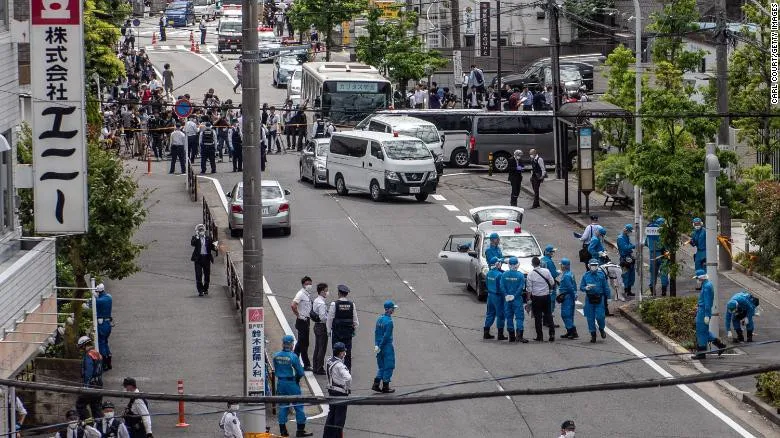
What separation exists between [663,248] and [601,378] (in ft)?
20.3

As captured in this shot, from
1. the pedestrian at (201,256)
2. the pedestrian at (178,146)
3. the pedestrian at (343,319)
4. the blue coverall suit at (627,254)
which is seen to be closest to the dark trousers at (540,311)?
the pedestrian at (343,319)

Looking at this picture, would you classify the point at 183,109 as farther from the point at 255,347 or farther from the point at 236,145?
the point at 255,347

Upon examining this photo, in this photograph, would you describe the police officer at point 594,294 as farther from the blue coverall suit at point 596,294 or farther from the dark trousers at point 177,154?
the dark trousers at point 177,154

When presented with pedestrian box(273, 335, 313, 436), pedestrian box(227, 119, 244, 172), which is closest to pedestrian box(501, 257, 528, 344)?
pedestrian box(273, 335, 313, 436)

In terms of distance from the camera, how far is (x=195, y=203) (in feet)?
146

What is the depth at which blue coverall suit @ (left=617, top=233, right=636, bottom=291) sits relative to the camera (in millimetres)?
32812

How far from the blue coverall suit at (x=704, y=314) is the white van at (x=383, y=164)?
55.9 feet

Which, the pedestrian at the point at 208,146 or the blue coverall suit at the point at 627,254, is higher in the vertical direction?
the pedestrian at the point at 208,146

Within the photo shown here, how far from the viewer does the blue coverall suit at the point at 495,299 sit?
2857 centimetres

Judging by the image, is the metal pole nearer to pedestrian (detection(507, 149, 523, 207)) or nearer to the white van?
pedestrian (detection(507, 149, 523, 207))

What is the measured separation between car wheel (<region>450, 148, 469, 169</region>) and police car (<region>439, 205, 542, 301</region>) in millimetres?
15974

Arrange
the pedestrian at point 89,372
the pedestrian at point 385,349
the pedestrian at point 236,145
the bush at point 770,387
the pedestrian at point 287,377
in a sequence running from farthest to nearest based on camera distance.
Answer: the pedestrian at point 236,145 → the pedestrian at point 385,349 → the bush at point 770,387 → the pedestrian at point 89,372 → the pedestrian at point 287,377

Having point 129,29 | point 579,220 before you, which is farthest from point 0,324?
point 129,29

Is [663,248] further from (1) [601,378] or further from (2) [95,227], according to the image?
(2) [95,227]
